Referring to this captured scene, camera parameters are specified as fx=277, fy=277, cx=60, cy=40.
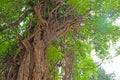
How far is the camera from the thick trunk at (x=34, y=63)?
2.75m

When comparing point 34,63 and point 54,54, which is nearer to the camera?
point 34,63

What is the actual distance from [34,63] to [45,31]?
1.38 feet

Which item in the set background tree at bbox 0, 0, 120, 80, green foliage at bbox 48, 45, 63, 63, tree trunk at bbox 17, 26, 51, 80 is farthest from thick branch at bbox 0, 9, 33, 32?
green foliage at bbox 48, 45, 63, 63

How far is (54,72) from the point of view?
335 cm

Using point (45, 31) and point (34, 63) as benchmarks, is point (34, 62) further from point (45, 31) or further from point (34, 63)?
point (45, 31)

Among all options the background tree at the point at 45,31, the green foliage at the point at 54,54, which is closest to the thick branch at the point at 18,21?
the background tree at the point at 45,31

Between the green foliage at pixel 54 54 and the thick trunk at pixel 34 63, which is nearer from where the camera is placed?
the thick trunk at pixel 34 63

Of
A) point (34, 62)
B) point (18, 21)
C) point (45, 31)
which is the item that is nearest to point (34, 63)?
point (34, 62)

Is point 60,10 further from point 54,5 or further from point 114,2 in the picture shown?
point 114,2

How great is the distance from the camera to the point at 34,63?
2.82 m

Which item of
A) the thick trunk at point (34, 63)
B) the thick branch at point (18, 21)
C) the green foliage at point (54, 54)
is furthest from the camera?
the green foliage at point (54, 54)

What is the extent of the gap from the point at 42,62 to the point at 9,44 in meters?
0.59

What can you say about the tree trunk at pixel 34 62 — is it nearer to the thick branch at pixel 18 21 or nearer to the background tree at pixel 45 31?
the background tree at pixel 45 31

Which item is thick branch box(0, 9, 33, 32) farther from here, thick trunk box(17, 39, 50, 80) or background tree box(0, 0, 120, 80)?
thick trunk box(17, 39, 50, 80)
